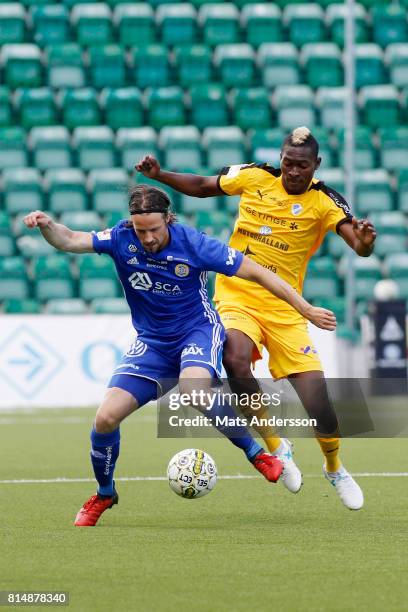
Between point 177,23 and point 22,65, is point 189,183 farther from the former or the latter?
point 177,23

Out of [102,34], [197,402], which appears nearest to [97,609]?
[197,402]

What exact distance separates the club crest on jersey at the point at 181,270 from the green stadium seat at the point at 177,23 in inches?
640

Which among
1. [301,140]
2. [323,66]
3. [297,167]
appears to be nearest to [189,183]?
[297,167]

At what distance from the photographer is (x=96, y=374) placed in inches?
667

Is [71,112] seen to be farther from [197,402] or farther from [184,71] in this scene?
[197,402]

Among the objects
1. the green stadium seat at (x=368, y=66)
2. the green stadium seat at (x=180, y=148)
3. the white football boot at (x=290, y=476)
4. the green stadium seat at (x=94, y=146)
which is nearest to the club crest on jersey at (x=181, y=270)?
the white football boot at (x=290, y=476)

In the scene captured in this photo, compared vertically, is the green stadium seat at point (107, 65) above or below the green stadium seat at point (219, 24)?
below

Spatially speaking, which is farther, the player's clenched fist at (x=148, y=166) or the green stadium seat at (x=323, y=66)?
the green stadium seat at (x=323, y=66)

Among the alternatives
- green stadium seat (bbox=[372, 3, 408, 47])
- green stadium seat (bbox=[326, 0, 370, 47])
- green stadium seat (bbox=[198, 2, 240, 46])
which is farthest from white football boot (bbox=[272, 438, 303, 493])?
green stadium seat (bbox=[372, 3, 408, 47])

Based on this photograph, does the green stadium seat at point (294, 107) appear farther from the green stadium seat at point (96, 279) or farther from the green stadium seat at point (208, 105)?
the green stadium seat at point (96, 279)

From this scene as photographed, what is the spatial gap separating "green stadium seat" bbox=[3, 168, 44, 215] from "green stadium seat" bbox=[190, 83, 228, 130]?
127 inches

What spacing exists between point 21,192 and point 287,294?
13.9 meters

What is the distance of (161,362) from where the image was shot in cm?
754

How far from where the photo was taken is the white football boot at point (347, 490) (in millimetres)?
7832
